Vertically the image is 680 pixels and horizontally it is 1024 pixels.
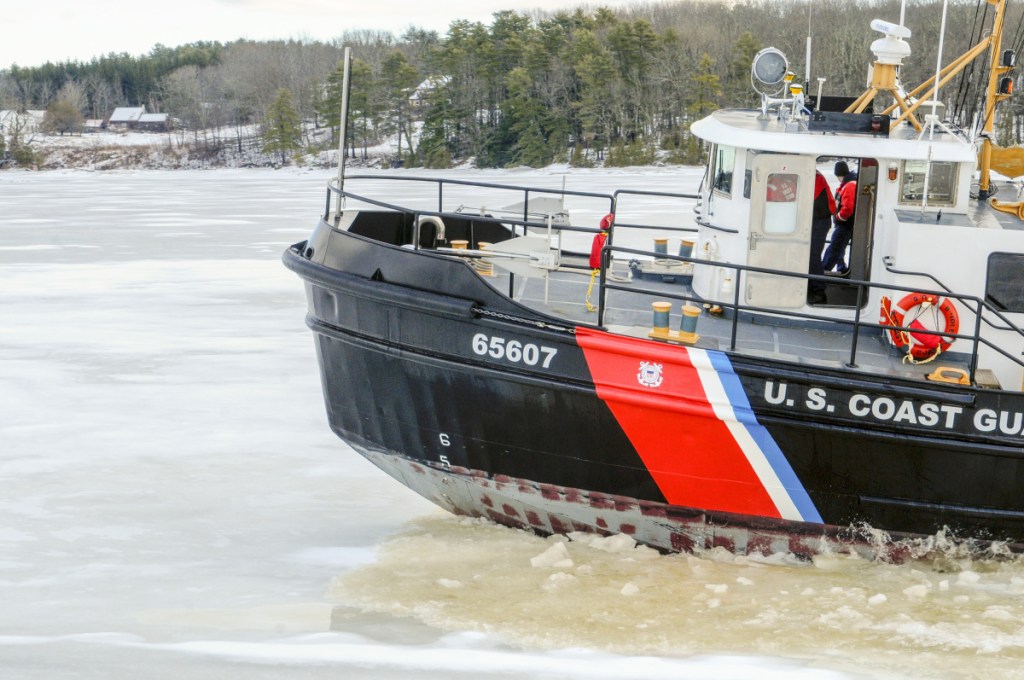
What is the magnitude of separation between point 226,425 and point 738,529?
4.53m

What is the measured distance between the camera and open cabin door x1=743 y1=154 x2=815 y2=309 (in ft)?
21.2

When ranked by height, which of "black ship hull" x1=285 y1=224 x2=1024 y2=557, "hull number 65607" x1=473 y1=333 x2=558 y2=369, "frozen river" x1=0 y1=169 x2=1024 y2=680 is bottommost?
"frozen river" x1=0 y1=169 x2=1024 y2=680

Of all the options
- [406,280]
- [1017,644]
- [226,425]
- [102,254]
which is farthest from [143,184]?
[1017,644]

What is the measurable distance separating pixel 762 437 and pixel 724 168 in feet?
6.43

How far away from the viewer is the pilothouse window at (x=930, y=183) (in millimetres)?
6387

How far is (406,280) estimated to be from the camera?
19.7 feet

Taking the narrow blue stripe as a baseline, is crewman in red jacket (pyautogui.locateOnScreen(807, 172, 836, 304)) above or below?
above

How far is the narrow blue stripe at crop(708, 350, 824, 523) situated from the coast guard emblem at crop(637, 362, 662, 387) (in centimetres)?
28

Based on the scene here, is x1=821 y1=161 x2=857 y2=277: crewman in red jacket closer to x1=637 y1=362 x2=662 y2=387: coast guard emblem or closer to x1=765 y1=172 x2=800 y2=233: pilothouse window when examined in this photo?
x1=765 y1=172 x2=800 y2=233: pilothouse window

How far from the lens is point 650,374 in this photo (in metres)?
5.66

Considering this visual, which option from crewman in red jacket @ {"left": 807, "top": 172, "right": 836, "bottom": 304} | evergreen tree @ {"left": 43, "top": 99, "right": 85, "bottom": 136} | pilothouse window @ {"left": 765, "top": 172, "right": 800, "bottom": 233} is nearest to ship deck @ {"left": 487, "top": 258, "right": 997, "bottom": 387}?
crewman in red jacket @ {"left": 807, "top": 172, "right": 836, "bottom": 304}

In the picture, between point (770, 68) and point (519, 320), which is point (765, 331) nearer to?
point (519, 320)

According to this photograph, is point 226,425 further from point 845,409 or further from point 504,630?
point 845,409

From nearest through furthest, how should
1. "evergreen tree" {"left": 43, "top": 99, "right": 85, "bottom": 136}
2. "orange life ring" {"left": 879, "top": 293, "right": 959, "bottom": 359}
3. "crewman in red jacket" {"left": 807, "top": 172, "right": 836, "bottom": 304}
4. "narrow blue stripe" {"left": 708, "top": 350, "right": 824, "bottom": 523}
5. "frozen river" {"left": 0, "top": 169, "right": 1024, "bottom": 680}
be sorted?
"frozen river" {"left": 0, "top": 169, "right": 1024, "bottom": 680}, "narrow blue stripe" {"left": 708, "top": 350, "right": 824, "bottom": 523}, "orange life ring" {"left": 879, "top": 293, "right": 959, "bottom": 359}, "crewman in red jacket" {"left": 807, "top": 172, "right": 836, "bottom": 304}, "evergreen tree" {"left": 43, "top": 99, "right": 85, "bottom": 136}
